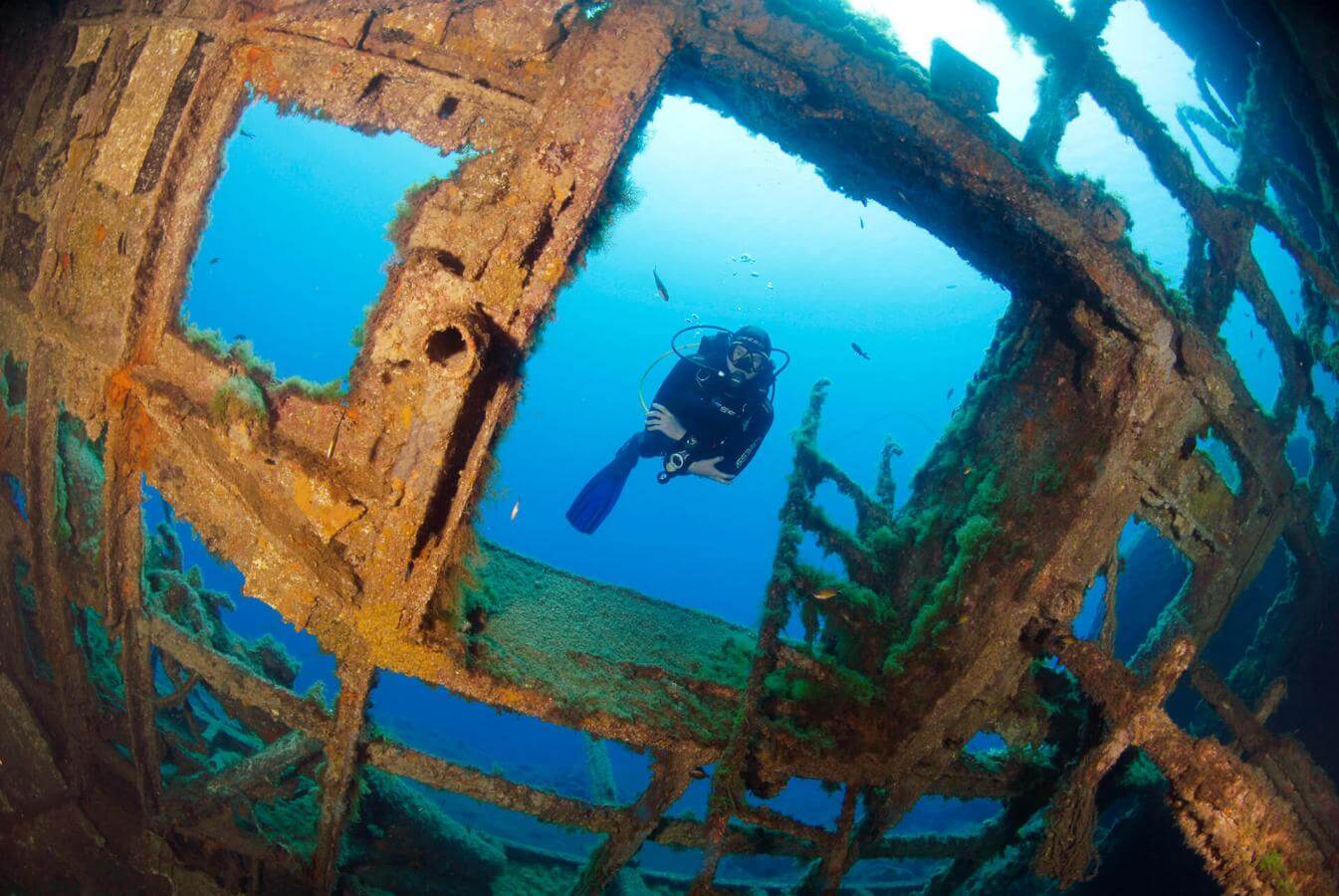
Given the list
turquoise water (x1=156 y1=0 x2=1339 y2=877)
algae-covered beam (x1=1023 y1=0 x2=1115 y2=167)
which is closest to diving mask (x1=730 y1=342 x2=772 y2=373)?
algae-covered beam (x1=1023 y1=0 x2=1115 y2=167)

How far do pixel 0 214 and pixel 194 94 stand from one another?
1.67m

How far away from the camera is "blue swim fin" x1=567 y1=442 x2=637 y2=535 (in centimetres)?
509

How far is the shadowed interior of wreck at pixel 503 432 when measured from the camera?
2662 mm

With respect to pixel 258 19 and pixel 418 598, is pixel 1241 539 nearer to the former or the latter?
pixel 418 598

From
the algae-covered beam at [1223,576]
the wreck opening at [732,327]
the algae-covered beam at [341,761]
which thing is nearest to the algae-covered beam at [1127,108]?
the algae-covered beam at [1223,576]

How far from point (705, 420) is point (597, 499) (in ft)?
4.09

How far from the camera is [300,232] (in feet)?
356

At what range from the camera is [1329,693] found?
591cm

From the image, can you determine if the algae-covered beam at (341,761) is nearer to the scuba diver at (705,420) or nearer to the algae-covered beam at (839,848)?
the scuba diver at (705,420)

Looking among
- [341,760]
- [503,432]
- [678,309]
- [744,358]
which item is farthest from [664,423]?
[678,309]

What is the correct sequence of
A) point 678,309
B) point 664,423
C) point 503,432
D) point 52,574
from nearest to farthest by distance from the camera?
point 503,432, point 52,574, point 664,423, point 678,309

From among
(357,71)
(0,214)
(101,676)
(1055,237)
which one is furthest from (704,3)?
(101,676)

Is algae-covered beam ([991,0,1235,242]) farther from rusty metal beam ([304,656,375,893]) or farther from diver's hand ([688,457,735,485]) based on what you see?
rusty metal beam ([304,656,375,893])

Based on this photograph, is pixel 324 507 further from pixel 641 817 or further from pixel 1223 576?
pixel 1223 576
